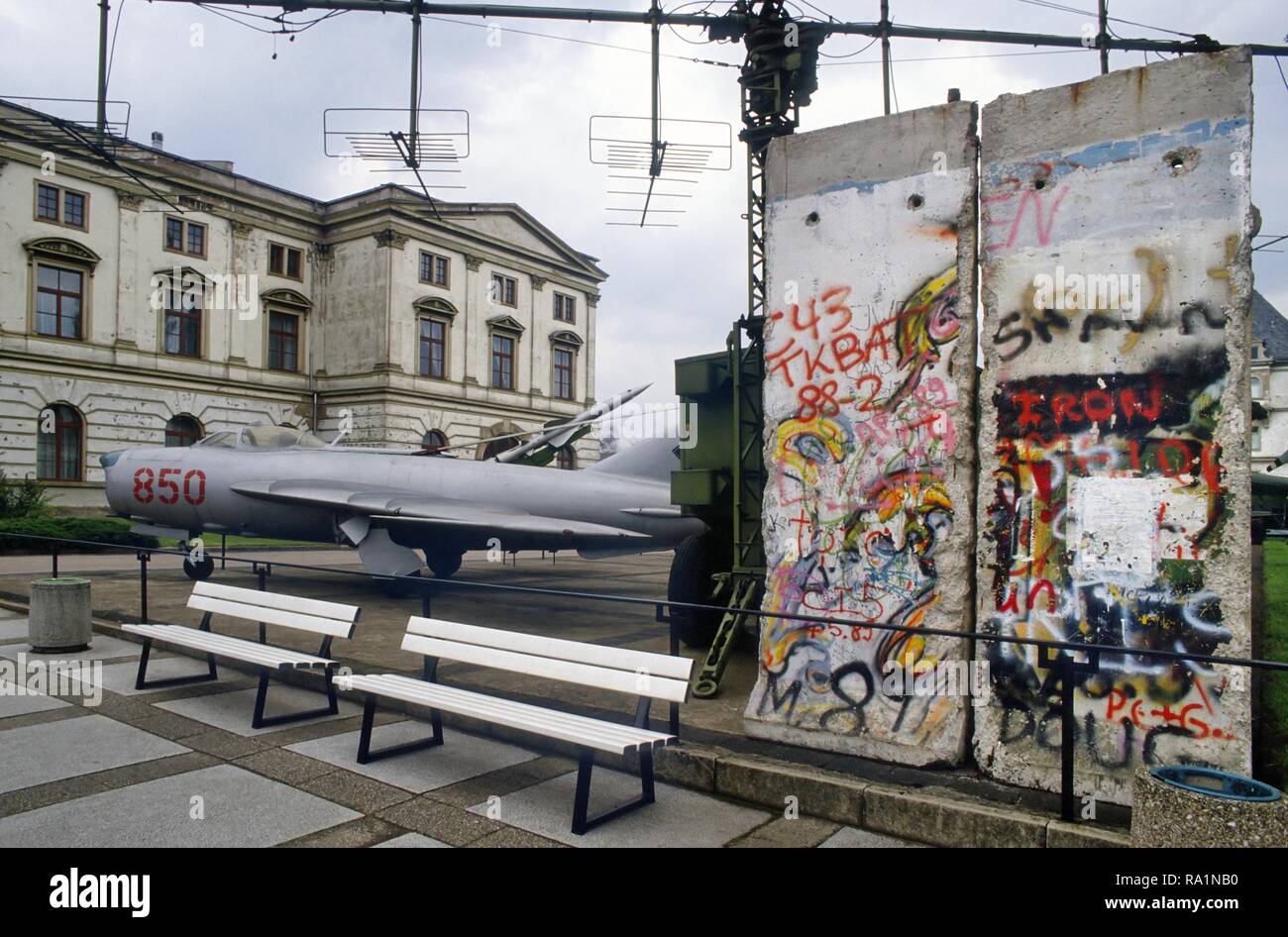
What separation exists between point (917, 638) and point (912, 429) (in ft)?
3.84

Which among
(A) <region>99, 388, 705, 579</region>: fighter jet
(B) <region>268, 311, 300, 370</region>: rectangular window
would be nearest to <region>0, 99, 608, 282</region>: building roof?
(B) <region>268, 311, 300, 370</region>: rectangular window

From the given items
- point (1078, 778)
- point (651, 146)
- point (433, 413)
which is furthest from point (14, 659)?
point (433, 413)

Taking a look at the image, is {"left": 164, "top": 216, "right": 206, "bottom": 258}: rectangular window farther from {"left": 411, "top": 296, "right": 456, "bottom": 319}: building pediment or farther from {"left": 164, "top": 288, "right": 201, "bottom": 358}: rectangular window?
{"left": 411, "top": 296, "right": 456, "bottom": 319}: building pediment

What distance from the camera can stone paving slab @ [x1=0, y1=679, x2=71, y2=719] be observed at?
228 inches

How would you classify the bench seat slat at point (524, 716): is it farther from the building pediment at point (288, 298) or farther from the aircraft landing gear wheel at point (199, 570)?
the building pediment at point (288, 298)

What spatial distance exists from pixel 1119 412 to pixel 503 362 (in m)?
40.0

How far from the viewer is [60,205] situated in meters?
29.2

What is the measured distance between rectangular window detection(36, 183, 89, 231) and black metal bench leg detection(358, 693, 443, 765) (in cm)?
3169

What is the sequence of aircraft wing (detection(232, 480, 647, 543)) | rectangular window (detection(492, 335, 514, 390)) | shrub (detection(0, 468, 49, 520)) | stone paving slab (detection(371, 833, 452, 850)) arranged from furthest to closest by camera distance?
rectangular window (detection(492, 335, 514, 390)), shrub (detection(0, 468, 49, 520)), aircraft wing (detection(232, 480, 647, 543)), stone paving slab (detection(371, 833, 452, 850))

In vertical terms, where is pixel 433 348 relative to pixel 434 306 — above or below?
below

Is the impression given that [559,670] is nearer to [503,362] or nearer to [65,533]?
[65,533]

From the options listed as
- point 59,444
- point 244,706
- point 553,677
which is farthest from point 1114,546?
point 59,444

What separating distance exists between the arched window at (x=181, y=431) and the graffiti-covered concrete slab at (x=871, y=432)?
3265 centimetres
